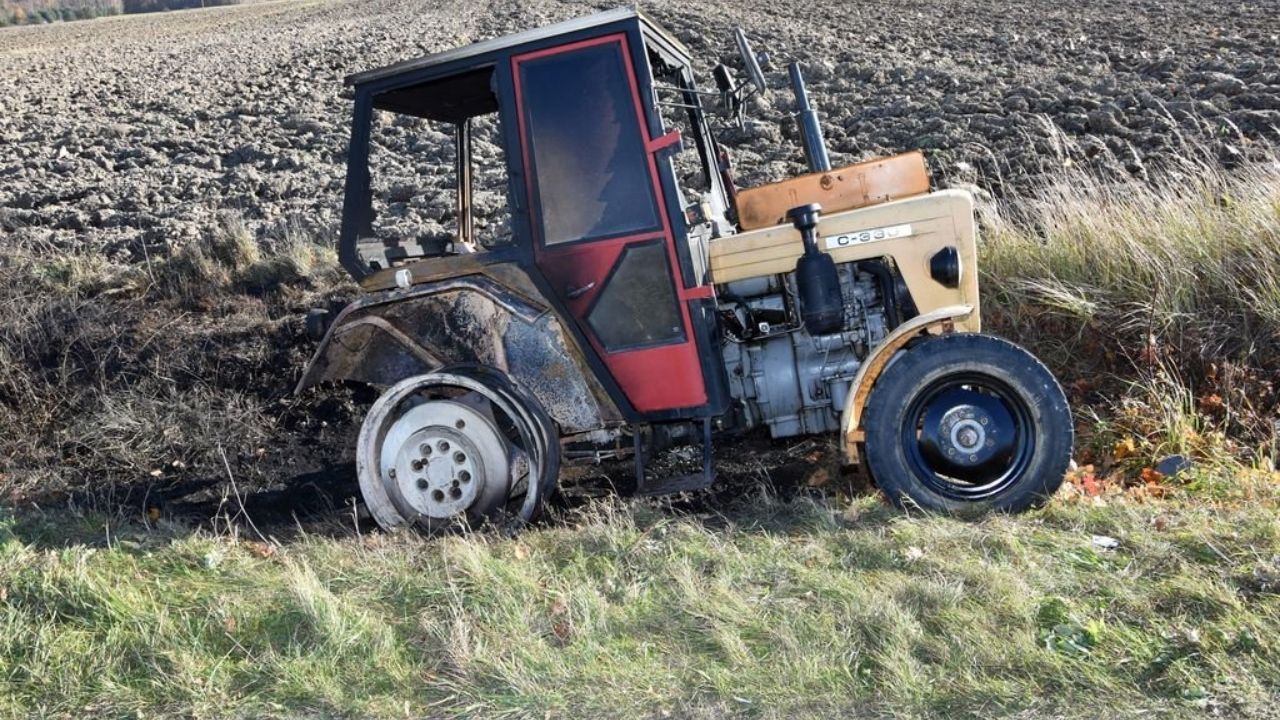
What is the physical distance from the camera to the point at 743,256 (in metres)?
4.87

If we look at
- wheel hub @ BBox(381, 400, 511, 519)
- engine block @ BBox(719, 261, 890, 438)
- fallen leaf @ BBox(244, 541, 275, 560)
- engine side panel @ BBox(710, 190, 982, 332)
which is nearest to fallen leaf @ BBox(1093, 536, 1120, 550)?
engine side panel @ BBox(710, 190, 982, 332)

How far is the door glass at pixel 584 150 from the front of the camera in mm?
4559

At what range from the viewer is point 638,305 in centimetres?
470

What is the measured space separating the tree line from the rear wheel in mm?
47431

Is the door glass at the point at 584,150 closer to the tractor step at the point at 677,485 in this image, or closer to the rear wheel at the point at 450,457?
the rear wheel at the point at 450,457

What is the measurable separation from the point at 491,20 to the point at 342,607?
20.2m

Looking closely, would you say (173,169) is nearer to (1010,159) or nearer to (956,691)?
(1010,159)

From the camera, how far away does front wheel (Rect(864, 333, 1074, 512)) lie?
14.3 feet

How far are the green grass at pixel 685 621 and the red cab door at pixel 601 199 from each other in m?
0.91

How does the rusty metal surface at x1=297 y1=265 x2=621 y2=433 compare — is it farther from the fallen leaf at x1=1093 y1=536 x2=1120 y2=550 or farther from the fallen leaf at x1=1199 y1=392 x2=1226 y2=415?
the fallen leaf at x1=1199 y1=392 x2=1226 y2=415

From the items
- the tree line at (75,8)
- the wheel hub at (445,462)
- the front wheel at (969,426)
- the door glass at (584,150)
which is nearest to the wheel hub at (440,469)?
the wheel hub at (445,462)

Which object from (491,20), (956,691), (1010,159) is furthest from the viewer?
(491,20)

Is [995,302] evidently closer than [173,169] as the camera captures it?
Yes

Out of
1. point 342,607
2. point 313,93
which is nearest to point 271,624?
point 342,607
